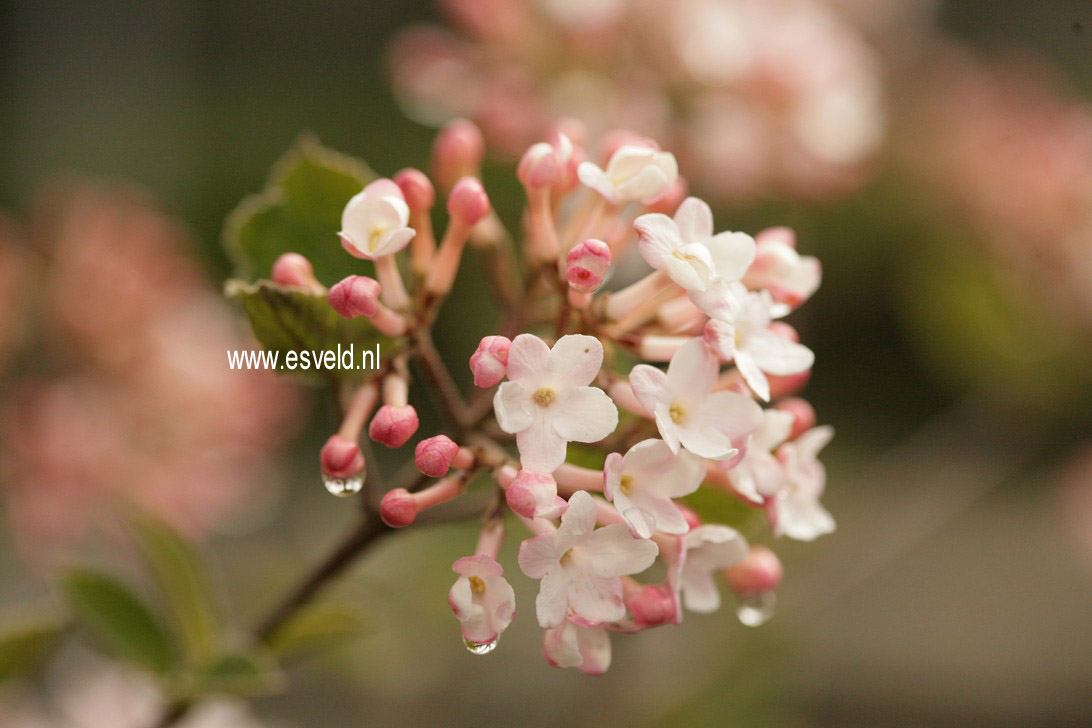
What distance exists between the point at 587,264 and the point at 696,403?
2.4 inches

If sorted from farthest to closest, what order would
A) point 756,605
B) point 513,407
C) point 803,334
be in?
point 803,334, point 756,605, point 513,407

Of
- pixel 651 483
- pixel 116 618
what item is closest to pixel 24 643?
pixel 116 618

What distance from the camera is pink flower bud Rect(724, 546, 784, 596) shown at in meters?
0.39

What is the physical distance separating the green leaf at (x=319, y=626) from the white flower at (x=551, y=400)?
20 centimetres

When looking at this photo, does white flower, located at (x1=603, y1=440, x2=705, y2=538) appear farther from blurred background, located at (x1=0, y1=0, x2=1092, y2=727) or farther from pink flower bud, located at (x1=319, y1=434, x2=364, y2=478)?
blurred background, located at (x1=0, y1=0, x2=1092, y2=727)

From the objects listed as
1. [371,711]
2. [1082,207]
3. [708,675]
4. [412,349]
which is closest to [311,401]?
[371,711]

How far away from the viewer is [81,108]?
2865 millimetres

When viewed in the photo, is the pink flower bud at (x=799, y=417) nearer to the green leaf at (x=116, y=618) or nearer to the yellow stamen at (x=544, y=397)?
the yellow stamen at (x=544, y=397)

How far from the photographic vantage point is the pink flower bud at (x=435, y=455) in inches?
12.0

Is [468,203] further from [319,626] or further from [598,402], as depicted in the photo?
[319,626]

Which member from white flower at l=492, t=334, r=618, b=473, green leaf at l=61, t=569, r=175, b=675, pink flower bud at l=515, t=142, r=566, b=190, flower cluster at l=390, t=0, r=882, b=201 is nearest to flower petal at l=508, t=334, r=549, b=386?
white flower at l=492, t=334, r=618, b=473

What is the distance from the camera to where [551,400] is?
0.96 ft

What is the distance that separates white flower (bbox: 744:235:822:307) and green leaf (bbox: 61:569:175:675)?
36 centimetres

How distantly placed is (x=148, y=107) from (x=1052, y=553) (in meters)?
2.85
